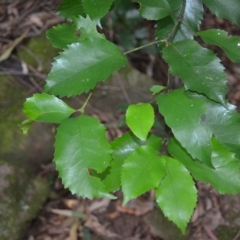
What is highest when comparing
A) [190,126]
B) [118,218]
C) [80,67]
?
[80,67]

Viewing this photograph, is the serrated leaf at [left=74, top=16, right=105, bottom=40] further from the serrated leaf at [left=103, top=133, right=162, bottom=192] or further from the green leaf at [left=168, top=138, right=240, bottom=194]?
the green leaf at [left=168, top=138, right=240, bottom=194]

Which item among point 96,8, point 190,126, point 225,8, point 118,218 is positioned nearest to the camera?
point 190,126

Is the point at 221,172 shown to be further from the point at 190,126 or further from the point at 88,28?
the point at 88,28

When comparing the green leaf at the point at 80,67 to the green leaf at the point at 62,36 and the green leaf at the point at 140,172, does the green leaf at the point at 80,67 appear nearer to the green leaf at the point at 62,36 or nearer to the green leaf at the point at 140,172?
the green leaf at the point at 62,36

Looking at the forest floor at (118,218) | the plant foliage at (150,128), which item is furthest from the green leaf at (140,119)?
the forest floor at (118,218)

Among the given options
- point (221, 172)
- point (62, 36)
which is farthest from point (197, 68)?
point (62, 36)

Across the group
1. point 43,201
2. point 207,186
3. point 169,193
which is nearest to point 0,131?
point 43,201

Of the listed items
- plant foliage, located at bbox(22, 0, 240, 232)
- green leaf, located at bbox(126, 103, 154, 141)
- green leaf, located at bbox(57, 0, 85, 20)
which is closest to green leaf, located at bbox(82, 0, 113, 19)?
plant foliage, located at bbox(22, 0, 240, 232)

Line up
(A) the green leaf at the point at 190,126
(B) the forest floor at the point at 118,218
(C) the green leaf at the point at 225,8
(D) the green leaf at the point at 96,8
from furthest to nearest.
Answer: (B) the forest floor at the point at 118,218
(C) the green leaf at the point at 225,8
(D) the green leaf at the point at 96,8
(A) the green leaf at the point at 190,126
